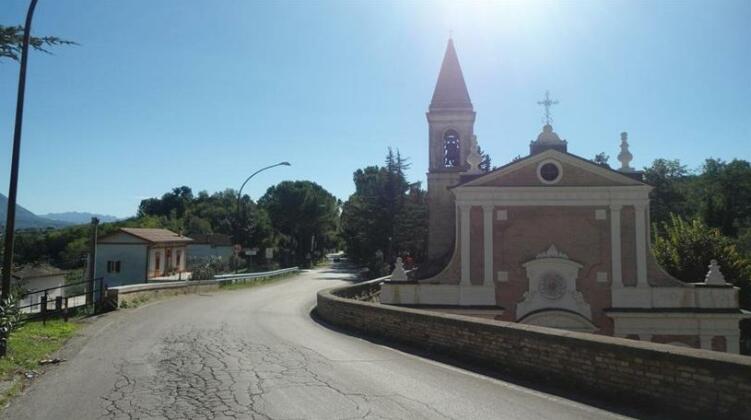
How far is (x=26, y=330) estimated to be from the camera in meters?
12.9

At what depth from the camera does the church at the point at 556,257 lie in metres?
19.4

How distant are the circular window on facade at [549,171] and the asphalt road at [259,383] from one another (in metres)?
10.9

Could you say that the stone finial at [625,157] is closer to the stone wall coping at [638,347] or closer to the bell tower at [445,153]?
the bell tower at [445,153]

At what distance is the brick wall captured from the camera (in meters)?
5.80

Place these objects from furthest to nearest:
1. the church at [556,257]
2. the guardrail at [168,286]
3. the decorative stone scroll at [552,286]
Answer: the decorative stone scroll at [552,286], the church at [556,257], the guardrail at [168,286]

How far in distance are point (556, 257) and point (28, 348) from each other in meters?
16.5

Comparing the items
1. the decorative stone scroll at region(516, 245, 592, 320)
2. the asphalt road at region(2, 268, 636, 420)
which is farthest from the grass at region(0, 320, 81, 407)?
the decorative stone scroll at region(516, 245, 592, 320)

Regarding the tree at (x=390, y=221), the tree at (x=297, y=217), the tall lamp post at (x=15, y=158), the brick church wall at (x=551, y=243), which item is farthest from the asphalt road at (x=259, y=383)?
the tree at (x=297, y=217)

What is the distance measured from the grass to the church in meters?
10.7

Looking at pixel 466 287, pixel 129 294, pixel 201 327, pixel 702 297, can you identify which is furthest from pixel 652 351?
pixel 129 294

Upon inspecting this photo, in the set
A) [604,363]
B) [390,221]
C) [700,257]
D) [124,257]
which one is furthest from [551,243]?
[124,257]

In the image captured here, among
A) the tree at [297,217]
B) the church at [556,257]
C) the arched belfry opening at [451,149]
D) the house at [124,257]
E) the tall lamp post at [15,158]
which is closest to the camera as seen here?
the tall lamp post at [15,158]

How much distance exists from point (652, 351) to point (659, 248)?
2996 centimetres

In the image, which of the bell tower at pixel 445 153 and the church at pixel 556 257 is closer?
the church at pixel 556 257
